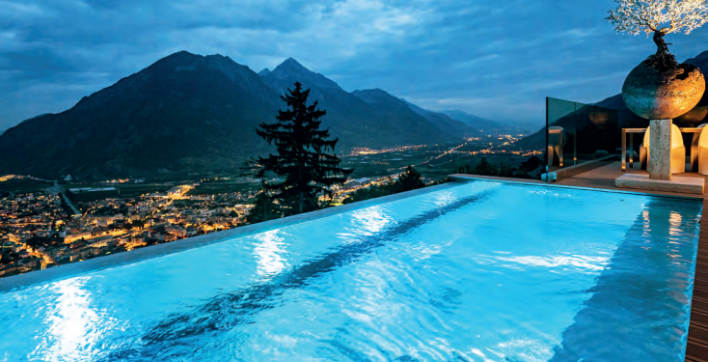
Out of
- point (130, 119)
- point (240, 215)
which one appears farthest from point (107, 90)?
point (240, 215)

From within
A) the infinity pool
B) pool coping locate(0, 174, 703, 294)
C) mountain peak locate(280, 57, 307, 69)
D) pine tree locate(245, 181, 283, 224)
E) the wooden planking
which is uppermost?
mountain peak locate(280, 57, 307, 69)

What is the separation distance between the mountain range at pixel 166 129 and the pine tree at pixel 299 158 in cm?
2378

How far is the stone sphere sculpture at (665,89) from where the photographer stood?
4.70 meters

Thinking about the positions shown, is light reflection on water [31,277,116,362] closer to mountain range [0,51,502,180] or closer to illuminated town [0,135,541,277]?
illuminated town [0,135,541,277]

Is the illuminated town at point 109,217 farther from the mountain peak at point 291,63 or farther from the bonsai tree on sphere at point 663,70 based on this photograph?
the mountain peak at point 291,63

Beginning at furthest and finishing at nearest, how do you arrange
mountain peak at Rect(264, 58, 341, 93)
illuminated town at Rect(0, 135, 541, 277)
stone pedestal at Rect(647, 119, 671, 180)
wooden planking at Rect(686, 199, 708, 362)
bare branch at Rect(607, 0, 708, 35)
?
mountain peak at Rect(264, 58, 341, 93) → illuminated town at Rect(0, 135, 541, 277) → stone pedestal at Rect(647, 119, 671, 180) → bare branch at Rect(607, 0, 708, 35) → wooden planking at Rect(686, 199, 708, 362)

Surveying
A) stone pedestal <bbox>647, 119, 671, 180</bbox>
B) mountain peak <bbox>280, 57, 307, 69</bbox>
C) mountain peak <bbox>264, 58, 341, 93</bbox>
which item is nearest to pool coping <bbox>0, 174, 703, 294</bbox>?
stone pedestal <bbox>647, 119, 671, 180</bbox>

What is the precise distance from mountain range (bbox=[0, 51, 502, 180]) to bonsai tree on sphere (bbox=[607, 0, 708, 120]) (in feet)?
125

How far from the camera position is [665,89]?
4.71m

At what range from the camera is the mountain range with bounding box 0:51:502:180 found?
3653 centimetres

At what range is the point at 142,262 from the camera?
2.79 m

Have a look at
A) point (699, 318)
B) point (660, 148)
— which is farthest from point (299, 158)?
point (699, 318)

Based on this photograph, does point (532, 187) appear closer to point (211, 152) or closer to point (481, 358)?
point (481, 358)

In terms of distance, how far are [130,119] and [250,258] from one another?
47.5 metres
